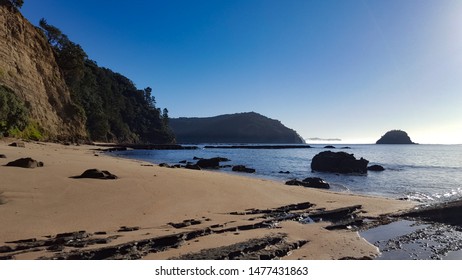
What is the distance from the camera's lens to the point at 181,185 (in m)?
11.7

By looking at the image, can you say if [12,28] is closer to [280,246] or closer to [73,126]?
[73,126]

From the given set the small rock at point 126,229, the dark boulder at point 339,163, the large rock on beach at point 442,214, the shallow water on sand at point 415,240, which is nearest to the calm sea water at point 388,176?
the dark boulder at point 339,163

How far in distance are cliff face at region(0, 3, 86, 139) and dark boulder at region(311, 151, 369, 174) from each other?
119 feet

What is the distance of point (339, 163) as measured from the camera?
3762 centimetres

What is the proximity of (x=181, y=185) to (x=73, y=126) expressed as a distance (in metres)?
48.4

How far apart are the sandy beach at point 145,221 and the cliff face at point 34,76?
103ft

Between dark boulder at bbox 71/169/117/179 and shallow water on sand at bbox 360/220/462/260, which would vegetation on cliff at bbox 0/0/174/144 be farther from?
shallow water on sand at bbox 360/220/462/260

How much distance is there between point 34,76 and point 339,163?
4181 cm

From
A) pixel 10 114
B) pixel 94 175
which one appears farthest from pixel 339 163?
pixel 10 114

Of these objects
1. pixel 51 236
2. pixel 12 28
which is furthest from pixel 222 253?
pixel 12 28

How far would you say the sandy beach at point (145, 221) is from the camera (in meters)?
5.43

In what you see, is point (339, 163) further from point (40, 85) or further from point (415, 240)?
point (40, 85)

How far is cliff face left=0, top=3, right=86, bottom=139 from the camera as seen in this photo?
117 feet

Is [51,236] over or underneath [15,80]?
underneath
